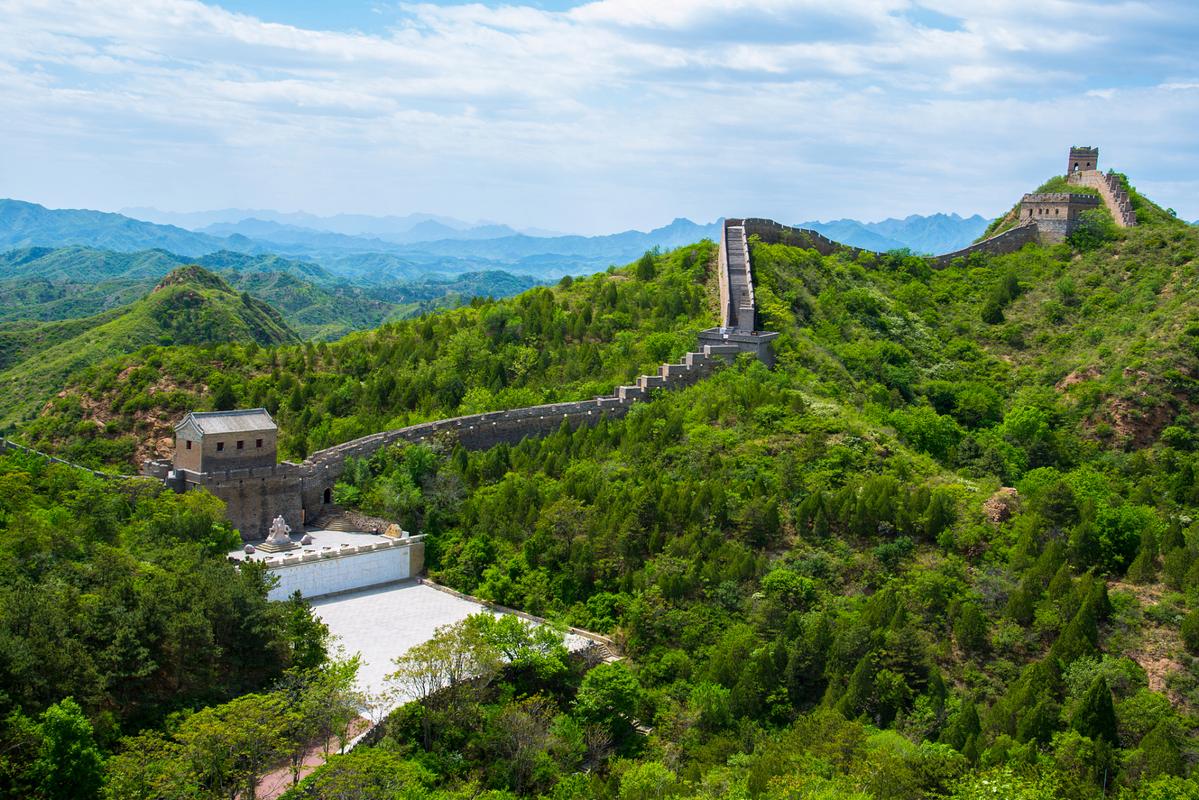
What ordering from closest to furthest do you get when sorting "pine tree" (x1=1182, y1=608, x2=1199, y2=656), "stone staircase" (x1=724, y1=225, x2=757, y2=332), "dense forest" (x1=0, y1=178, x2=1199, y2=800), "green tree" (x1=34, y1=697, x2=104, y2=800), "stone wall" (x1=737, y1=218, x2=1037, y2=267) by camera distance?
"green tree" (x1=34, y1=697, x2=104, y2=800) < "dense forest" (x1=0, y1=178, x2=1199, y2=800) < "pine tree" (x1=1182, y1=608, x2=1199, y2=656) < "stone staircase" (x1=724, y1=225, x2=757, y2=332) < "stone wall" (x1=737, y1=218, x2=1037, y2=267)

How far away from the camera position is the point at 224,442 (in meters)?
36.5

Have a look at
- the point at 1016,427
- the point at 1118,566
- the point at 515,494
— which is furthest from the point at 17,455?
the point at 1016,427

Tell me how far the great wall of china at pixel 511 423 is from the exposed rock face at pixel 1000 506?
522 inches

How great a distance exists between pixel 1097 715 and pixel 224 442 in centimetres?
2604

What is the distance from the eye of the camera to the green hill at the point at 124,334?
9262 centimetres

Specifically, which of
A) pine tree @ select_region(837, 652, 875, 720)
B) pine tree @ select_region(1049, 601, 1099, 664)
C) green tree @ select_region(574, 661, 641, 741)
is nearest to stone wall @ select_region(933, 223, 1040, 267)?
pine tree @ select_region(1049, 601, 1099, 664)

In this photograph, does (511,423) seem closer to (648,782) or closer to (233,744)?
(648,782)

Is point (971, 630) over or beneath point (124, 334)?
beneath

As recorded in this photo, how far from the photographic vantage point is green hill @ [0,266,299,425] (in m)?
92.6

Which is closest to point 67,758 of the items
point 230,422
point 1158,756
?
point 230,422

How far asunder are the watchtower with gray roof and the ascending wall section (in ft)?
15.8

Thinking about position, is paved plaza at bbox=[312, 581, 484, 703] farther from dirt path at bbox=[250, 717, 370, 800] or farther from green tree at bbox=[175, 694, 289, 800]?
green tree at bbox=[175, 694, 289, 800]

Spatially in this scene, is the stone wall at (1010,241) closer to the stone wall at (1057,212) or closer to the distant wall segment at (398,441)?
the stone wall at (1057,212)

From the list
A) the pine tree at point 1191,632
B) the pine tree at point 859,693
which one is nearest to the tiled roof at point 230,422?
the pine tree at point 859,693
